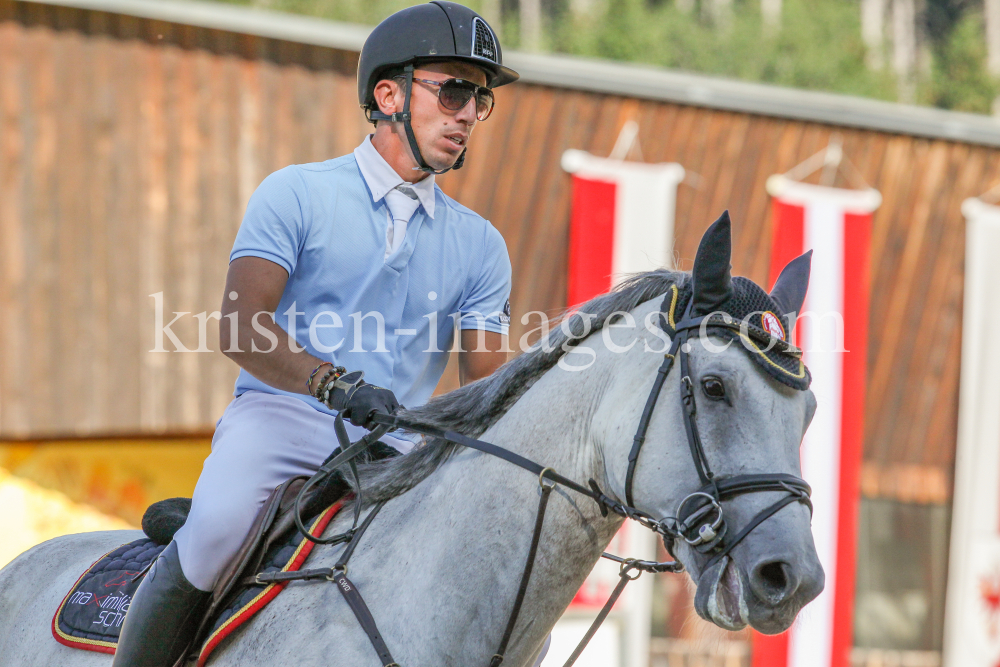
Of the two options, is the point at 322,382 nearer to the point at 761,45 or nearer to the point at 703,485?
the point at 703,485

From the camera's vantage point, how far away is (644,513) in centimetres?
235

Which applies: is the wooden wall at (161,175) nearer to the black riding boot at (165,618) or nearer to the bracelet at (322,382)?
the black riding boot at (165,618)

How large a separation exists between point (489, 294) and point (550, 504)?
114 centimetres

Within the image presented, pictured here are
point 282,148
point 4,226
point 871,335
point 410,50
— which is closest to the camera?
point 410,50

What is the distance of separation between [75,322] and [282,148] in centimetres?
267

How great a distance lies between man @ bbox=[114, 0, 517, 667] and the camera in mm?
2795

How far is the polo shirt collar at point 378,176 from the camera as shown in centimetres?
318

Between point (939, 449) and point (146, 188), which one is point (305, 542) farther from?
point (939, 449)

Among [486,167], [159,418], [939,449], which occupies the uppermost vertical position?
[486,167]

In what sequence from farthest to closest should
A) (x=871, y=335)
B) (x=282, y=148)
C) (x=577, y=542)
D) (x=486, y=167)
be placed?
(x=871, y=335) → (x=486, y=167) → (x=282, y=148) → (x=577, y=542)

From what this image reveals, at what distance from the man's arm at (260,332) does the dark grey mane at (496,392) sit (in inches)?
15.2

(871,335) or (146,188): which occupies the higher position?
(146,188)

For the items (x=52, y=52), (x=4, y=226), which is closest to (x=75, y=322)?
(x=4, y=226)

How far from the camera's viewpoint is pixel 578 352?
8.64 feet
